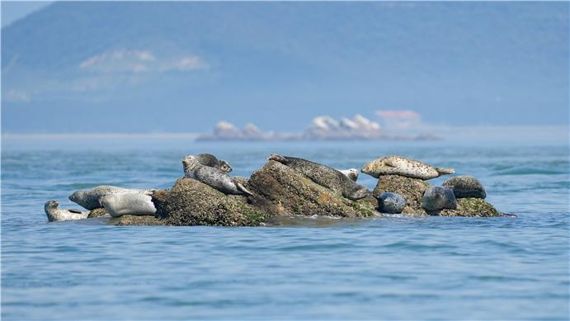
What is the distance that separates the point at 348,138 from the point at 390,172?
169 meters

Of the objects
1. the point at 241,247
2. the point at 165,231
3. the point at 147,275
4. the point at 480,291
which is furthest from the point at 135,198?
the point at 480,291

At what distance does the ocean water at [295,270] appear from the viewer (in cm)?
1548

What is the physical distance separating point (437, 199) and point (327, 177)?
198 centimetres

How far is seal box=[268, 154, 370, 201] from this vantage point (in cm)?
2472

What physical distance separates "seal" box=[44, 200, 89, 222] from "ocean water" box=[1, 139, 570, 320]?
416 millimetres

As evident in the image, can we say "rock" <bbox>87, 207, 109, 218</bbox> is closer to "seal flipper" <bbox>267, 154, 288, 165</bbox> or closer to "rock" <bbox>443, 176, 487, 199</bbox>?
"seal flipper" <bbox>267, 154, 288, 165</bbox>

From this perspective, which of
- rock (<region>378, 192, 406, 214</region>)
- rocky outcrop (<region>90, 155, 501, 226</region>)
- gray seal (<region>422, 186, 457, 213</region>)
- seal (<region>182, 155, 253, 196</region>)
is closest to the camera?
rocky outcrop (<region>90, 155, 501, 226</region>)

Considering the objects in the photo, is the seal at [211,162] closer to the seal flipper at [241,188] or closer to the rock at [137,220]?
the rock at [137,220]

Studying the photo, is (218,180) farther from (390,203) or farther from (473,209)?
(473,209)

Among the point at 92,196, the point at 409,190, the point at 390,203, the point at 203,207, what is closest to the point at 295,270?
the point at 203,207

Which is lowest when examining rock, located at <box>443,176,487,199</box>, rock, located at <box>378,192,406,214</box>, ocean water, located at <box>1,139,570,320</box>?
ocean water, located at <box>1,139,570,320</box>

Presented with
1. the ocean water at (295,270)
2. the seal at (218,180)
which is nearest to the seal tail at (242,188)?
the seal at (218,180)

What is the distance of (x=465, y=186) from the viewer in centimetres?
2575

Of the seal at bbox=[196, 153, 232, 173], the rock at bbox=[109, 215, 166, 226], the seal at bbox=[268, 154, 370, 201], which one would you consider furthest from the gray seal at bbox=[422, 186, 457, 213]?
the rock at bbox=[109, 215, 166, 226]
